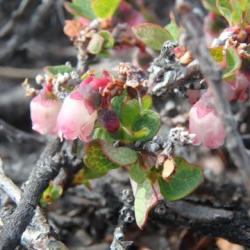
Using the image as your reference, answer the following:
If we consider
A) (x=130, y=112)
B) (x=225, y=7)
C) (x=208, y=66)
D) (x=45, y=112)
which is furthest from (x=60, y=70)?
(x=208, y=66)

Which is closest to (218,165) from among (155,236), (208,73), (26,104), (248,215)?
(155,236)

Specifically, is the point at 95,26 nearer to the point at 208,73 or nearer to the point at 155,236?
the point at 155,236

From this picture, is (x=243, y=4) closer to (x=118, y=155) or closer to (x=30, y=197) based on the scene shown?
(x=118, y=155)

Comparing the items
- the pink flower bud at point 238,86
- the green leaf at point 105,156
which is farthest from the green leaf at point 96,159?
the pink flower bud at point 238,86

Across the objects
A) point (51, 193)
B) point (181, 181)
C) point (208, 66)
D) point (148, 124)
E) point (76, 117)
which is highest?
point (208, 66)

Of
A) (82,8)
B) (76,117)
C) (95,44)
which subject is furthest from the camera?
(82,8)

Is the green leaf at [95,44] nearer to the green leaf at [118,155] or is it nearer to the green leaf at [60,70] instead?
the green leaf at [60,70]
